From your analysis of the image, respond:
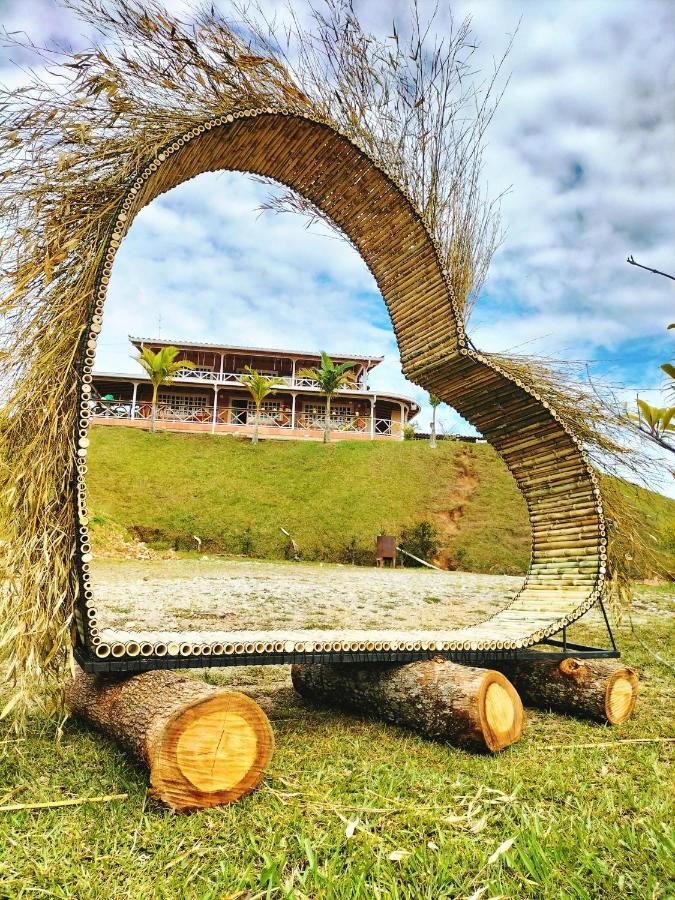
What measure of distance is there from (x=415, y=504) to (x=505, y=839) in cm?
2068

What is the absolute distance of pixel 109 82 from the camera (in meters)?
2.96

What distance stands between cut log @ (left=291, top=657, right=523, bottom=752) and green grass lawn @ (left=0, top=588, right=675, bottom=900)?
0.10 metres

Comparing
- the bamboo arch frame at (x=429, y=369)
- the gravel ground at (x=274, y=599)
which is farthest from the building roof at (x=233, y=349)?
the bamboo arch frame at (x=429, y=369)

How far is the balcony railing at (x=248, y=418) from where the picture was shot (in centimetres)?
3072

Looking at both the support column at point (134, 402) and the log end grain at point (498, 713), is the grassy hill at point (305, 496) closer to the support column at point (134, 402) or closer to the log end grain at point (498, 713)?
the support column at point (134, 402)

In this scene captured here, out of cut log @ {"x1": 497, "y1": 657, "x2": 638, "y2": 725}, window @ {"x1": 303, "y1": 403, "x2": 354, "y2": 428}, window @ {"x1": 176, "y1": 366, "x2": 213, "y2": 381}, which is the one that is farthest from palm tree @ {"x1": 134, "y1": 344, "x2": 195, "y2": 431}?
cut log @ {"x1": 497, "y1": 657, "x2": 638, "y2": 725}

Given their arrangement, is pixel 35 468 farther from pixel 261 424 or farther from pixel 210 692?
pixel 261 424

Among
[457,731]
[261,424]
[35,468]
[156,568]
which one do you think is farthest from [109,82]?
[261,424]

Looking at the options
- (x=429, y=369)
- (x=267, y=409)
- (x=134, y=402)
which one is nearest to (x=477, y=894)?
(x=429, y=369)

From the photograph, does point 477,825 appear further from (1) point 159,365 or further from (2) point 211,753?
(1) point 159,365

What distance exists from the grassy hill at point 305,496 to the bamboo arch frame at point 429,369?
14.1m

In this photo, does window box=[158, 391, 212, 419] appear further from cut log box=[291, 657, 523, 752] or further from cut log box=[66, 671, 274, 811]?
cut log box=[66, 671, 274, 811]

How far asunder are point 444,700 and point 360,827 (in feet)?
3.31

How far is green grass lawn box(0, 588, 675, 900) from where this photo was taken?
193 centimetres
